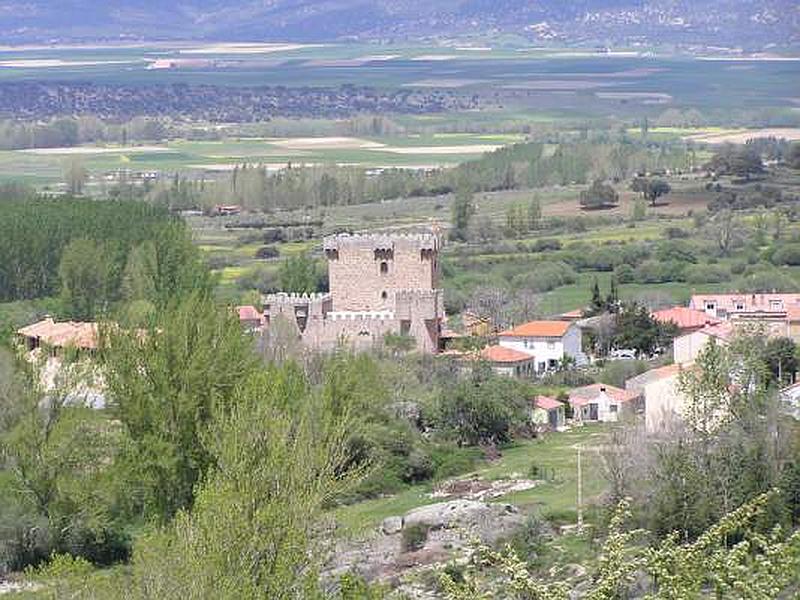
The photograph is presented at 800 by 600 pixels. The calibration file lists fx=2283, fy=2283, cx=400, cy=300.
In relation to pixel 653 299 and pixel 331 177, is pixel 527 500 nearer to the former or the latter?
pixel 653 299

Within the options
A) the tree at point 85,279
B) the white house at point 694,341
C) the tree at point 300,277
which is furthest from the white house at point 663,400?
the tree at point 85,279

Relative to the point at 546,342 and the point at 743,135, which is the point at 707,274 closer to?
the point at 546,342

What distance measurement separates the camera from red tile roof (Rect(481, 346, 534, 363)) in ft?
155

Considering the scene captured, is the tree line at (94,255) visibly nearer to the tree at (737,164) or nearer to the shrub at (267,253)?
the shrub at (267,253)

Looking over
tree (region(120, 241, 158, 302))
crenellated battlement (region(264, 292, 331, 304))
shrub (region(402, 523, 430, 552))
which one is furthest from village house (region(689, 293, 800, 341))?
shrub (region(402, 523, 430, 552))

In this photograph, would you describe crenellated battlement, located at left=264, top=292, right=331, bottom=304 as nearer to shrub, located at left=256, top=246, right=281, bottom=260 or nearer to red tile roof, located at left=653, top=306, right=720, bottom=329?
red tile roof, located at left=653, top=306, right=720, bottom=329

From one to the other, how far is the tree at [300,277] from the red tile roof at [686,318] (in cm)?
863

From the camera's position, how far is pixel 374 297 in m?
49.6

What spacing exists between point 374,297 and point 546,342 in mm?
3852

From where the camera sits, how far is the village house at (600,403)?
42.0 metres

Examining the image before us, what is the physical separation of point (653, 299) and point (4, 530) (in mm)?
29559

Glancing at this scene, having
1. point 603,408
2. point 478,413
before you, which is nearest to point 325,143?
point 603,408

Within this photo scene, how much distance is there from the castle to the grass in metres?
7.32

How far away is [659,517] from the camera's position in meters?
28.7
